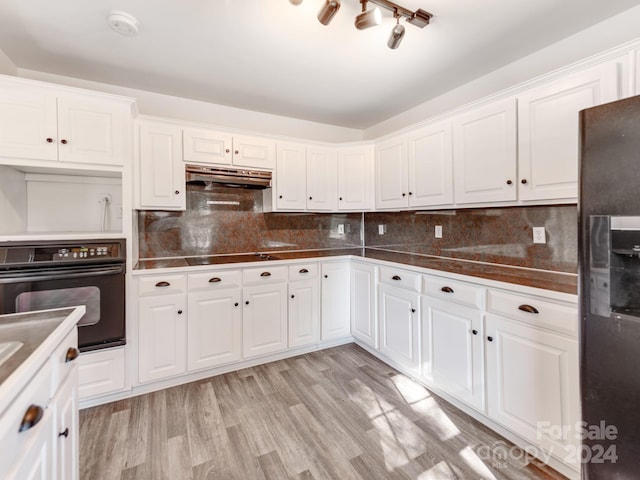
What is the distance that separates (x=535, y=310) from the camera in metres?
1.53

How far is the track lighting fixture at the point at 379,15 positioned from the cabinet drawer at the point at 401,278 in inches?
61.0

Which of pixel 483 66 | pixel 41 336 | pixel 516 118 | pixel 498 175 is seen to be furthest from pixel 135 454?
pixel 483 66

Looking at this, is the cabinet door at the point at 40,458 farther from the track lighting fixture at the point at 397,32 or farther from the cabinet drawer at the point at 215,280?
the track lighting fixture at the point at 397,32

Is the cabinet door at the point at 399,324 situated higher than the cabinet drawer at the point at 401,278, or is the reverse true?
the cabinet drawer at the point at 401,278

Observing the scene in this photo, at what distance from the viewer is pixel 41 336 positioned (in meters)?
0.88

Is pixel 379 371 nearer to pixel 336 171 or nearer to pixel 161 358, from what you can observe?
pixel 161 358

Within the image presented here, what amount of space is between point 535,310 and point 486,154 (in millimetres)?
1086

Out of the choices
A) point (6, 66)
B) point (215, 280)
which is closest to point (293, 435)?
point (215, 280)

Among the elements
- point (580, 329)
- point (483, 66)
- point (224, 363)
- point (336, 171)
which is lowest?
point (224, 363)

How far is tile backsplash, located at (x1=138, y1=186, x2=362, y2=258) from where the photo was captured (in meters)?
2.73

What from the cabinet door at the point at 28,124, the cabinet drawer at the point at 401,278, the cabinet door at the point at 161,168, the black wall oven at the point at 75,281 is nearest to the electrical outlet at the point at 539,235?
the cabinet drawer at the point at 401,278

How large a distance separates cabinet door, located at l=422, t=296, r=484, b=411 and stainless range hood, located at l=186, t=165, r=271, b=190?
5.92 ft

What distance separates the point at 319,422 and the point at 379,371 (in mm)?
803

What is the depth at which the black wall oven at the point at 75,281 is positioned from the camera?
1761mm
